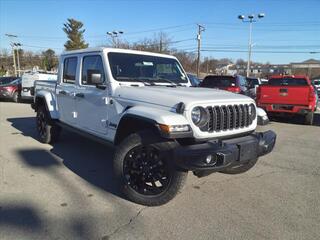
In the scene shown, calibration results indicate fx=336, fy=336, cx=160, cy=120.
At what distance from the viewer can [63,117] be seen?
264 inches

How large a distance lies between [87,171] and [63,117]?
1567 millimetres

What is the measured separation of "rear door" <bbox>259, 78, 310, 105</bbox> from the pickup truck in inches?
265

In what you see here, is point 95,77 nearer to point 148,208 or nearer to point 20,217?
point 148,208

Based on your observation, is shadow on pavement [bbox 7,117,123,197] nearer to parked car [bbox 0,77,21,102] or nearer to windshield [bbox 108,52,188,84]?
windshield [bbox 108,52,188,84]

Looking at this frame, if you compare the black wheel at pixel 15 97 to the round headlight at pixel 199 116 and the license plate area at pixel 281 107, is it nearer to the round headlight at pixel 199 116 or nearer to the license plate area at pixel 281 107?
the license plate area at pixel 281 107

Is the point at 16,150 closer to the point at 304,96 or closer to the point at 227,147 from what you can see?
the point at 227,147

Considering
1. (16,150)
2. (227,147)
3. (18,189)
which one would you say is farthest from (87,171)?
(227,147)

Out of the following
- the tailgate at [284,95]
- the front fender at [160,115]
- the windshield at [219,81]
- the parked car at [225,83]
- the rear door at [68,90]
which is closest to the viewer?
the front fender at [160,115]

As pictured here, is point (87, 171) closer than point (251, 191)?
No

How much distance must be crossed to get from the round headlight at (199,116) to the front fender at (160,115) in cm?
15

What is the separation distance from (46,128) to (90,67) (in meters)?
2.51

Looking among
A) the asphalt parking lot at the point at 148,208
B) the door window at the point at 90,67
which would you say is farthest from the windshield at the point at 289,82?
the door window at the point at 90,67

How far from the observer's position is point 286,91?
11352 mm

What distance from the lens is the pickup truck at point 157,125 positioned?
3.84m
